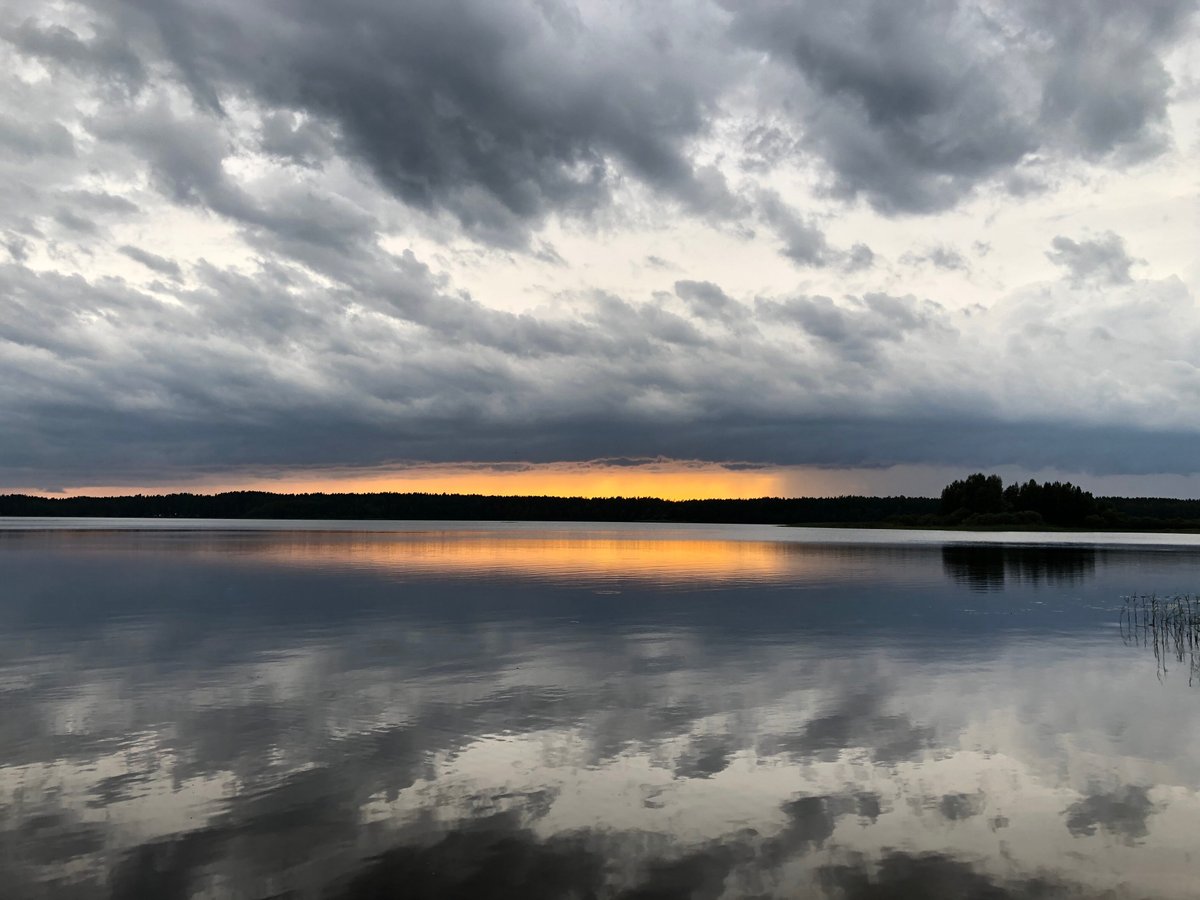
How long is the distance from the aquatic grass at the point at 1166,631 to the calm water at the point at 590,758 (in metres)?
0.90

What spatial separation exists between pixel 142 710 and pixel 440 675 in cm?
876

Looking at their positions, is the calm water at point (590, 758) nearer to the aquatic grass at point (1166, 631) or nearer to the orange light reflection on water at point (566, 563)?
the aquatic grass at point (1166, 631)

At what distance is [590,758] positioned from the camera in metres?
18.5

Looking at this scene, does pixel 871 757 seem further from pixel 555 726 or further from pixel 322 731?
pixel 322 731

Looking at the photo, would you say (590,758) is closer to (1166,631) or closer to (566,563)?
(1166,631)

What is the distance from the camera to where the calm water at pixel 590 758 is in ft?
41.7

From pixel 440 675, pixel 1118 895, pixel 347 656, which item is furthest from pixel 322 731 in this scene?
pixel 1118 895

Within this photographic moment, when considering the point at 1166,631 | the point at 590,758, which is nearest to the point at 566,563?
the point at 1166,631

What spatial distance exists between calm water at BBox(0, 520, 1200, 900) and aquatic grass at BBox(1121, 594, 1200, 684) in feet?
2.95

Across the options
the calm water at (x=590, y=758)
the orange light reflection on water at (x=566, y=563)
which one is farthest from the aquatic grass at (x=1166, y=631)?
the orange light reflection on water at (x=566, y=563)

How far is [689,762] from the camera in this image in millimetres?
18234

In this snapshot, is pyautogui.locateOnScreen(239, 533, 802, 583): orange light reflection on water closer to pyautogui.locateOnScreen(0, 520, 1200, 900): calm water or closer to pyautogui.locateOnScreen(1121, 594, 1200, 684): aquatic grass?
pyautogui.locateOnScreen(1121, 594, 1200, 684): aquatic grass

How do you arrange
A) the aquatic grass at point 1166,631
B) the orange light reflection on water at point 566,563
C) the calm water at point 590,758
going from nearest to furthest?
the calm water at point 590,758 → the aquatic grass at point 1166,631 → the orange light reflection on water at point 566,563

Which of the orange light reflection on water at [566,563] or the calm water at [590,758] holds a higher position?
the calm water at [590,758]
